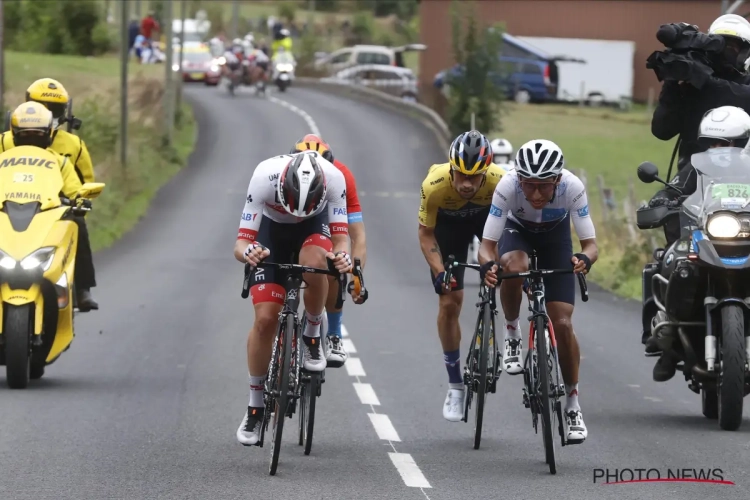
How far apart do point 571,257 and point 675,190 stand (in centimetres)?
154

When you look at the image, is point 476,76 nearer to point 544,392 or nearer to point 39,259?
point 39,259

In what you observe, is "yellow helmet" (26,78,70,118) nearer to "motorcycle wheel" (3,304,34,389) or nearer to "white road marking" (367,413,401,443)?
"motorcycle wheel" (3,304,34,389)

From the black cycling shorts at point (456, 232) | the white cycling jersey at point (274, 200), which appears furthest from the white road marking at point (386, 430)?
the white cycling jersey at point (274, 200)

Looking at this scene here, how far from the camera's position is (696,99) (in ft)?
37.7

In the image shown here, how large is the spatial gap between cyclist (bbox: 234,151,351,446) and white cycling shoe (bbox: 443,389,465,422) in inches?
51.0

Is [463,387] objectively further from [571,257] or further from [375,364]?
[375,364]

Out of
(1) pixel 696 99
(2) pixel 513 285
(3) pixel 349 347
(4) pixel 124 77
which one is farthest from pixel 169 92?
(2) pixel 513 285

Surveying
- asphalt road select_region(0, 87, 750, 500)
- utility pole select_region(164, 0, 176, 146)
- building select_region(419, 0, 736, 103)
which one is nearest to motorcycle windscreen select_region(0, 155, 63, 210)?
asphalt road select_region(0, 87, 750, 500)

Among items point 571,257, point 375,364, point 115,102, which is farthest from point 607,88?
point 571,257

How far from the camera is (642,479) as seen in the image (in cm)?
855

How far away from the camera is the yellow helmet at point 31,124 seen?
12555 mm

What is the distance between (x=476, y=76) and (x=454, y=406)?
32939 mm

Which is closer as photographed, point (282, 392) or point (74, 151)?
point (282, 392)

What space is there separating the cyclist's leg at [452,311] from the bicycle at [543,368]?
112 centimetres
